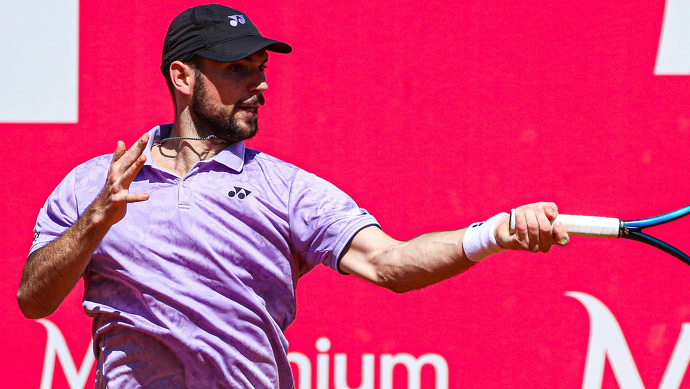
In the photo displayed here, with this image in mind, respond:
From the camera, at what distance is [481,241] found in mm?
2438

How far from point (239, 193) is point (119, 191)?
0.40 meters

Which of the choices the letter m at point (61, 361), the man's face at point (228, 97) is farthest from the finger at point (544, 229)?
the letter m at point (61, 361)

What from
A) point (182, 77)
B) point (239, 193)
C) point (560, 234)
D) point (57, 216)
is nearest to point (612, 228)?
point (560, 234)

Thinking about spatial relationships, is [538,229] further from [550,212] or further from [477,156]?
[477,156]

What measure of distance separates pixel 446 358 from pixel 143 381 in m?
1.52

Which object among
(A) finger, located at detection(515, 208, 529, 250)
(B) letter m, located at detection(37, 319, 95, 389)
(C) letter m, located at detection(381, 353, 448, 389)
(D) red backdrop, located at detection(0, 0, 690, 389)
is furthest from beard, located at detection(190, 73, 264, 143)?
(B) letter m, located at detection(37, 319, 95, 389)

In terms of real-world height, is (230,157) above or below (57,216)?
above

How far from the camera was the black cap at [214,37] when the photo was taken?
2854 mm

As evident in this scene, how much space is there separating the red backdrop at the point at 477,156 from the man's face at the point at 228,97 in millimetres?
1048

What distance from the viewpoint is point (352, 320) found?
3865 mm

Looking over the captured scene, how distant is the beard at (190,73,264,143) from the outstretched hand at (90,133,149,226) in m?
0.41

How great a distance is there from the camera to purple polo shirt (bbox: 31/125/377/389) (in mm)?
2607

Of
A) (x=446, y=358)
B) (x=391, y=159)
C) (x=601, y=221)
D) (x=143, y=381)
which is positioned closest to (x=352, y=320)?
(x=446, y=358)

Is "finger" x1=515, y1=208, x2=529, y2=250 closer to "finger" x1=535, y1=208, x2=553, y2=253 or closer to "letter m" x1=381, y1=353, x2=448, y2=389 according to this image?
"finger" x1=535, y1=208, x2=553, y2=253
